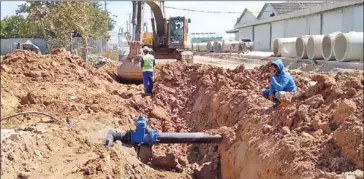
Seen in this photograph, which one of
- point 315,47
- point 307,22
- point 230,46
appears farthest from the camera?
point 230,46

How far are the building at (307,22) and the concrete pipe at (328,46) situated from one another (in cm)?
195

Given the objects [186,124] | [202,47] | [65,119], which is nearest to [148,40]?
[186,124]

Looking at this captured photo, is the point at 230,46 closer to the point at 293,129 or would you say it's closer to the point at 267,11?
the point at 267,11

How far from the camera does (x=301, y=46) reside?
20047mm

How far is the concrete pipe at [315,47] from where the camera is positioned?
17672 mm

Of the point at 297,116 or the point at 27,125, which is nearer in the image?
the point at 297,116

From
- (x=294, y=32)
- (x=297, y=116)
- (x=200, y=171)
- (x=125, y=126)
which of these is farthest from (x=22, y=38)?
(x=297, y=116)

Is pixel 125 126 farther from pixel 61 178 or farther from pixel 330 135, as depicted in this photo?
pixel 330 135

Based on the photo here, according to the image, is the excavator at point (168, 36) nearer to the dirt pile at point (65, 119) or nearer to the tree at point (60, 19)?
the tree at point (60, 19)

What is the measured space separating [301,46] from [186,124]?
429 inches

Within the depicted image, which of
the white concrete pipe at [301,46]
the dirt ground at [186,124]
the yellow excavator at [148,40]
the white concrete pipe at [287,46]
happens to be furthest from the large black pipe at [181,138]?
the white concrete pipe at [287,46]

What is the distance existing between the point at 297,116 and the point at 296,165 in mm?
1141

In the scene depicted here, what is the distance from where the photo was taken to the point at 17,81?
10.3 meters

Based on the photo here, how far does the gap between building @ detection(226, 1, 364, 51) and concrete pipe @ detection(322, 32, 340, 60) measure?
195cm
